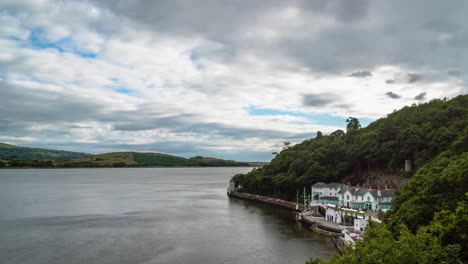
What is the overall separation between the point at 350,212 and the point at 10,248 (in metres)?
41.7

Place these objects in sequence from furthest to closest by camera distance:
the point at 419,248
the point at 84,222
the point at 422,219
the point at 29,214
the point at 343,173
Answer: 1. the point at 343,173
2. the point at 29,214
3. the point at 84,222
4. the point at 422,219
5. the point at 419,248

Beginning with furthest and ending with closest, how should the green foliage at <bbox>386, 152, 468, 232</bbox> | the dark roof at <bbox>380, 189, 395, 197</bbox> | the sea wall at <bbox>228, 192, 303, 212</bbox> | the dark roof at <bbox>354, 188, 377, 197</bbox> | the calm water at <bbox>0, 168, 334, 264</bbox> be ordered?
the sea wall at <bbox>228, 192, 303, 212</bbox> → the dark roof at <bbox>354, 188, 377, 197</bbox> → the dark roof at <bbox>380, 189, 395, 197</bbox> → the calm water at <bbox>0, 168, 334, 264</bbox> → the green foliage at <bbox>386, 152, 468, 232</bbox>

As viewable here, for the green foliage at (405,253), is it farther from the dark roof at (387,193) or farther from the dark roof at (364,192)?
the dark roof at (387,193)

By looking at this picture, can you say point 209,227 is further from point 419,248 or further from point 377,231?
point 419,248

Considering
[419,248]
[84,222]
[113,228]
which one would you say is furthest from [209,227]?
[419,248]

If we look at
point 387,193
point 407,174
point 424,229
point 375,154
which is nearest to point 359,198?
point 387,193

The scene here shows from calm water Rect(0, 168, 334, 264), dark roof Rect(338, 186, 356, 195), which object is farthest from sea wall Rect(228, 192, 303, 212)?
dark roof Rect(338, 186, 356, 195)

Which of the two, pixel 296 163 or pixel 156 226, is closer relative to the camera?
pixel 156 226

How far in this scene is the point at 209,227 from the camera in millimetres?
52438

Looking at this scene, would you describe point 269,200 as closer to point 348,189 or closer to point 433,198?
point 348,189

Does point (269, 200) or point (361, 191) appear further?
point (269, 200)

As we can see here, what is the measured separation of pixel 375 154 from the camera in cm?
Answer: 7281

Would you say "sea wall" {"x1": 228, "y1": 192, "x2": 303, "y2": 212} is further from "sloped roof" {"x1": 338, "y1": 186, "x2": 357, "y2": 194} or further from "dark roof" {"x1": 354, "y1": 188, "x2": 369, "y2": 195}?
"dark roof" {"x1": 354, "y1": 188, "x2": 369, "y2": 195}

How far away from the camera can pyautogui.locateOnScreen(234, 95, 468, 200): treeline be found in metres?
64.7
